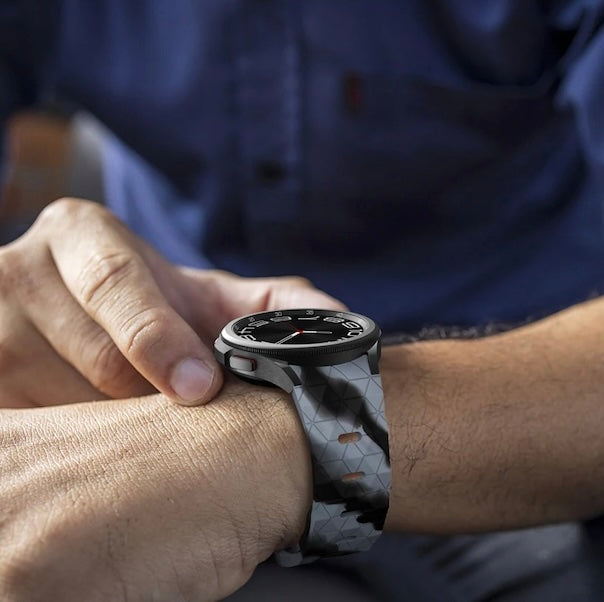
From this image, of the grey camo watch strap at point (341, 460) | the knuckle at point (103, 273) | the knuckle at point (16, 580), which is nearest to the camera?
the knuckle at point (16, 580)

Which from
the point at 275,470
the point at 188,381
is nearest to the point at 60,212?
the point at 188,381

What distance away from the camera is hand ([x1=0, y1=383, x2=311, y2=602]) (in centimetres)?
53

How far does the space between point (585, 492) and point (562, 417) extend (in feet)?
0.22

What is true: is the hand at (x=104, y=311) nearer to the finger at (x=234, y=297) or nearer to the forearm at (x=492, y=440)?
the finger at (x=234, y=297)

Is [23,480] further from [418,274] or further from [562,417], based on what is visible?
[418,274]

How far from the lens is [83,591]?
1.70 ft

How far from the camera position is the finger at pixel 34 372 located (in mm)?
771

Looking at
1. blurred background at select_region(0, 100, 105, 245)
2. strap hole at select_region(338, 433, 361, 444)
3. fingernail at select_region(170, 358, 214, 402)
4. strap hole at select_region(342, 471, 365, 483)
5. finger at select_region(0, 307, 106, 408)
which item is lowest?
blurred background at select_region(0, 100, 105, 245)

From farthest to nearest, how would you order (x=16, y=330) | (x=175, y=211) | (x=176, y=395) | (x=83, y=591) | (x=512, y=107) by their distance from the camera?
(x=175, y=211)
(x=512, y=107)
(x=16, y=330)
(x=176, y=395)
(x=83, y=591)

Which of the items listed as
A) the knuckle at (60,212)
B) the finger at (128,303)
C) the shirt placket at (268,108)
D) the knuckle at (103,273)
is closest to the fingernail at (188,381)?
the finger at (128,303)

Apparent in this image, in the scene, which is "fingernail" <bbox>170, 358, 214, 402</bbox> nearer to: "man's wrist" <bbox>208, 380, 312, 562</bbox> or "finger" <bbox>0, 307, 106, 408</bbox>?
"man's wrist" <bbox>208, 380, 312, 562</bbox>

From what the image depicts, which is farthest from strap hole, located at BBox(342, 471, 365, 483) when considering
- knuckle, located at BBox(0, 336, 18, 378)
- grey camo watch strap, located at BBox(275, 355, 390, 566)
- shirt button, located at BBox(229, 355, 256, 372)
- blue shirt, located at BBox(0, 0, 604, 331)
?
blue shirt, located at BBox(0, 0, 604, 331)

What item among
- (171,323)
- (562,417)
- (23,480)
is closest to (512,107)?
(562,417)

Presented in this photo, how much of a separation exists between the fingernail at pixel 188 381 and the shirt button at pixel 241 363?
3 cm
